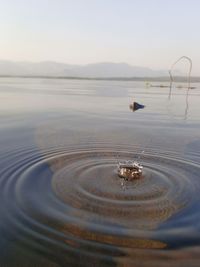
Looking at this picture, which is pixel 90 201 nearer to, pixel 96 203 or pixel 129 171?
pixel 96 203

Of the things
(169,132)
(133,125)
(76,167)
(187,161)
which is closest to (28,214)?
(76,167)

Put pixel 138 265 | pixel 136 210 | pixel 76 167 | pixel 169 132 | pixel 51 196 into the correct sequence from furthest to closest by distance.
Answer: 1. pixel 169 132
2. pixel 76 167
3. pixel 51 196
4. pixel 136 210
5. pixel 138 265

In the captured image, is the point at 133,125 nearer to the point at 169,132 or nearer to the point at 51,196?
the point at 169,132

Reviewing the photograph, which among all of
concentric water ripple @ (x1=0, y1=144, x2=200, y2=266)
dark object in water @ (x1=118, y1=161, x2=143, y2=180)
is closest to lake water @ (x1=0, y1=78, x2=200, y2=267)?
concentric water ripple @ (x1=0, y1=144, x2=200, y2=266)

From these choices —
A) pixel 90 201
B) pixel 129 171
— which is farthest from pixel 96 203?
pixel 129 171

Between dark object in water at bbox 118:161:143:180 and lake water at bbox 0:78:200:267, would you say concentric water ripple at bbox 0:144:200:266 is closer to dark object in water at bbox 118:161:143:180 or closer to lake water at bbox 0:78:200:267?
lake water at bbox 0:78:200:267

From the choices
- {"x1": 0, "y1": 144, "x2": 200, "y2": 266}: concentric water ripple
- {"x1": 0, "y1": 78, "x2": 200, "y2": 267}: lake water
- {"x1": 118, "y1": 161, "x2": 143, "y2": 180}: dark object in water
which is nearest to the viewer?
{"x1": 0, "y1": 78, "x2": 200, "y2": 267}: lake water

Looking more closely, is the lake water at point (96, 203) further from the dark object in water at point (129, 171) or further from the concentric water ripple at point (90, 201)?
the dark object in water at point (129, 171)

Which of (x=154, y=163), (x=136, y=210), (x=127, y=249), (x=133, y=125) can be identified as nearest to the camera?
(x=127, y=249)

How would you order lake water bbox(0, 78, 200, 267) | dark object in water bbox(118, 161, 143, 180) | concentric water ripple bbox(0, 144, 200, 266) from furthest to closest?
1. dark object in water bbox(118, 161, 143, 180)
2. concentric water ripple bbox(0, 144, 200, 266)
3. lake water bbox(0, 78, 200, 267)
